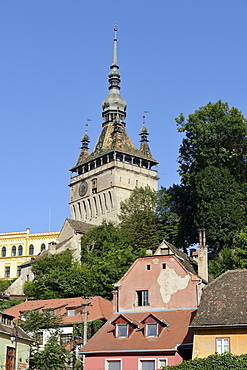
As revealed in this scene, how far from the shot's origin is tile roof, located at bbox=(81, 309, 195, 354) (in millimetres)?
46281

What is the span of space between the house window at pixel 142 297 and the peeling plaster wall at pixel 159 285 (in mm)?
237

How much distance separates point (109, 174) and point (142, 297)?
64743 mm

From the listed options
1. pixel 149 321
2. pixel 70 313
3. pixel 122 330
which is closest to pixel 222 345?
pixel 149 321

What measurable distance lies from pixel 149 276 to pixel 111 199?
61363 mm

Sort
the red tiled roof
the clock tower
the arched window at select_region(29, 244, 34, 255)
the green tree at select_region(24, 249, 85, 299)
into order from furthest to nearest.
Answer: the arched window at select_region(29, 244, 34, 255) < the clock tower < the green tree at select_region(24, 249, 85, 299) < the red tiled roof

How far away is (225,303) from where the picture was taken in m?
44.1

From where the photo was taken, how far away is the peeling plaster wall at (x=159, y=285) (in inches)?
2030

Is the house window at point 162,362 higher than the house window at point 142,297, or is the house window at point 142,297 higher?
the house window at point 142,297

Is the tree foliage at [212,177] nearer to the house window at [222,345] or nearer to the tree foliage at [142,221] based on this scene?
the tree foliage at [142,221]

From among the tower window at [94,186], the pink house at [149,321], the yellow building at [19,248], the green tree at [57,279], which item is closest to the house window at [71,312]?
the green tree at [57,279]

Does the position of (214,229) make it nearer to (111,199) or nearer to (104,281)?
(104,281)

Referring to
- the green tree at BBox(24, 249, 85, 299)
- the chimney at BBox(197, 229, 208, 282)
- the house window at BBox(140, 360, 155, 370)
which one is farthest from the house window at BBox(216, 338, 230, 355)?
the green tree at BBox(24, 249, 85, 299)

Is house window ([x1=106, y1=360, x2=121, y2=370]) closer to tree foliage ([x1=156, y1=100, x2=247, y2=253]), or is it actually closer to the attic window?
the attic window

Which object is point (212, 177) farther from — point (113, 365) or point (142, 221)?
point (113, 365)
